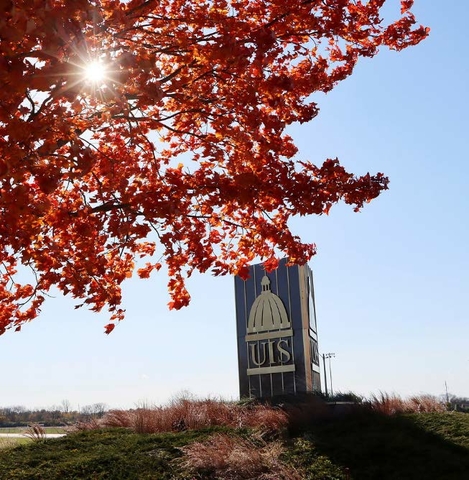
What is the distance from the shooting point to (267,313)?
2208cm

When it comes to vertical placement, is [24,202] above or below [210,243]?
below

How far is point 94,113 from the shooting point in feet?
23.9

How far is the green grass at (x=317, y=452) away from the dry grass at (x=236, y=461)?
0.08 metres

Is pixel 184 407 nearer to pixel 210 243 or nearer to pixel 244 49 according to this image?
pixel 210 243

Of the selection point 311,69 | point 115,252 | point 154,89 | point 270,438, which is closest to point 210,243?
point 115,252

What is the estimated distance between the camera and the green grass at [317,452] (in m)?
8.05

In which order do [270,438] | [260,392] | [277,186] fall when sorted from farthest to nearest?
[260,392] < [270,438] < [277,186]

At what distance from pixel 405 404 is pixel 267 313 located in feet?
31.9

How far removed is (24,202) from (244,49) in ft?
8.03

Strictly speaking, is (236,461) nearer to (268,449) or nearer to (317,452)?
(268,449)

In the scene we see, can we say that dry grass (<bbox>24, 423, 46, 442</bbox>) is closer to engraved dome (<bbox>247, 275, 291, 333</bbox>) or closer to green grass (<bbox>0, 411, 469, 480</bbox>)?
green grass (<bbox>0, 411, 469, 480</bbox>)

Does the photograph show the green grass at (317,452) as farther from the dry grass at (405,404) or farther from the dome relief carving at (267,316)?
→ the dome relief carving at (267,316)

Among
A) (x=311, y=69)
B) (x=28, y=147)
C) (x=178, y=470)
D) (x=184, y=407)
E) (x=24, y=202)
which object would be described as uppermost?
(x=311, y=69)

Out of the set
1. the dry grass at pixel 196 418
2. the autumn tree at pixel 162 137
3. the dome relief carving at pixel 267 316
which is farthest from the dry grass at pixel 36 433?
the dome relief carving at pixel 267 316
